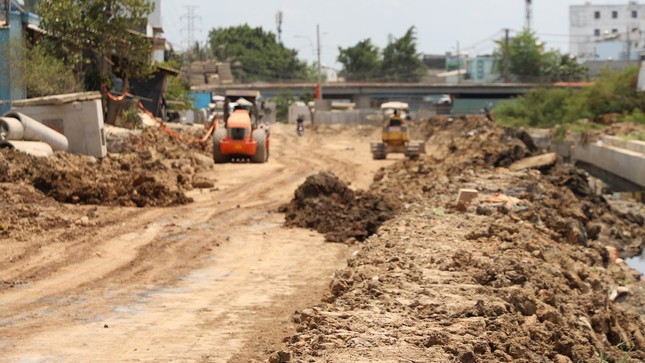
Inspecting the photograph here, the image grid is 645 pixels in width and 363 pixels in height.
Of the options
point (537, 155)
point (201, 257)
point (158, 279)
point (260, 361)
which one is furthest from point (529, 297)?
point (537, 155)

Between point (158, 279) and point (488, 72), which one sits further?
point (488, 72)

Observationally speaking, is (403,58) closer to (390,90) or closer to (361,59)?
(361,59)

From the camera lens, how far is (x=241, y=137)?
3391 cm

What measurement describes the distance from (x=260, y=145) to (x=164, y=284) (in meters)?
21.1

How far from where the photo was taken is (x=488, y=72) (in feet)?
520

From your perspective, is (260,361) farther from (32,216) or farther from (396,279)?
(32,216)

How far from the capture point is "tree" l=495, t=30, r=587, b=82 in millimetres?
126125

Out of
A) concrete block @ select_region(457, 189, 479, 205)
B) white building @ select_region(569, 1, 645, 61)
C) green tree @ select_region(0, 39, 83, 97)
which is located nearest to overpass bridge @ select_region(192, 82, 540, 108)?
white building @ select_region(569, 1, 645, 61)

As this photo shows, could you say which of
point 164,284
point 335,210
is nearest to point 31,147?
point 335,210

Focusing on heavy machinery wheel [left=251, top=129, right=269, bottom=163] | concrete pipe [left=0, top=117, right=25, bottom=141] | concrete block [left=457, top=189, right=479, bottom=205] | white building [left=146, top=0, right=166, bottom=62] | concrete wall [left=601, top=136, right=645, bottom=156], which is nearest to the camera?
concrete block [left=457, top=189, right=479, bottom=205]

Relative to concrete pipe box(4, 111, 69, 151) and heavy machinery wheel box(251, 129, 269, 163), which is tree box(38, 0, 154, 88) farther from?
concrete pipe box(4, 111, 69, 151)

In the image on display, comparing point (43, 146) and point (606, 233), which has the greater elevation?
point (43, 146)

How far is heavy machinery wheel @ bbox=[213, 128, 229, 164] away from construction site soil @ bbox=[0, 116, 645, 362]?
8.61ft

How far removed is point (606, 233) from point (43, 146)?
13075mm
